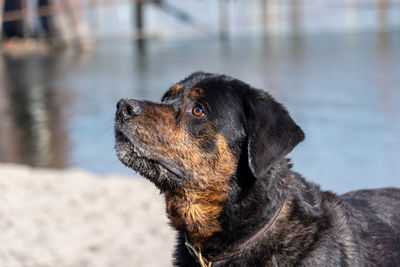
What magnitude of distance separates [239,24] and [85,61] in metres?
13.9

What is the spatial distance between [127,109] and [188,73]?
1689cm

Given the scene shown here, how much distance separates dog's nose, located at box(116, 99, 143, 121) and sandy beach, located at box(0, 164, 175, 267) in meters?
2.29

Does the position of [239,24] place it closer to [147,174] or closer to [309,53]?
[309,53]

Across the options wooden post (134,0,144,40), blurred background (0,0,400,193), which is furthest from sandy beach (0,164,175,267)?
wooden post (134,0,144,40)

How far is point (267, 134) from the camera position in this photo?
4.14 meters

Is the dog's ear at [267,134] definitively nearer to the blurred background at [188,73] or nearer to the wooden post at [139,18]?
the blurred background at [188,73]

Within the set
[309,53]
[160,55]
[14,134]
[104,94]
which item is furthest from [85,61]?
[14,134]

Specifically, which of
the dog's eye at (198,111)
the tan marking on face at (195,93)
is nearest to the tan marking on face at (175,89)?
the tan marking on face at (195,93)

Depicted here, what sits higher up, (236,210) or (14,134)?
(236,210)

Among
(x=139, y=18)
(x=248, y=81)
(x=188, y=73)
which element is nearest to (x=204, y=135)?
(x=248, y=81)

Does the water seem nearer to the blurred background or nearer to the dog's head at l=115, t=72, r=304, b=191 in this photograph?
the blurred background

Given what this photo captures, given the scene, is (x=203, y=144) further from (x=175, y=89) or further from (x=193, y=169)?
(x=175, y=89)

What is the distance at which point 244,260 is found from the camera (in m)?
4.09

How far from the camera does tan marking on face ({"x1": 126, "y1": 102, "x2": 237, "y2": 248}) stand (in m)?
4.25
